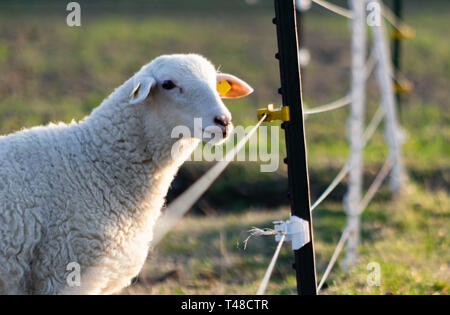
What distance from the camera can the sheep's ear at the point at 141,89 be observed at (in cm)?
294

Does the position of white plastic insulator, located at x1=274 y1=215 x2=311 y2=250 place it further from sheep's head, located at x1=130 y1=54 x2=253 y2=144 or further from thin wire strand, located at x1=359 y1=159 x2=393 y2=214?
thin wire strand, located at x1=359 y1=159 x2=393 y2=214

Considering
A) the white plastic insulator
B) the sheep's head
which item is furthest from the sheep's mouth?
the white plastic insulator

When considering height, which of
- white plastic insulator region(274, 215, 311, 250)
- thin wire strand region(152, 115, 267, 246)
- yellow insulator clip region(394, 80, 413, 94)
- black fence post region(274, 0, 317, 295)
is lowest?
thin wire strand region(152, 115, 267, 246)

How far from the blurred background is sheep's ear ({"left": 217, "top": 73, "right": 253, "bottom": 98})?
4.18 feet

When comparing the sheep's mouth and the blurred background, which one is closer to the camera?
the sheep's mouth

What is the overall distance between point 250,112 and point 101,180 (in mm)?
6367

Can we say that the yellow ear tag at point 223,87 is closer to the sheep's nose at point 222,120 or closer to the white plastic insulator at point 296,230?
the sheep's nose at point 222,120

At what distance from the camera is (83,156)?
3.11 meters

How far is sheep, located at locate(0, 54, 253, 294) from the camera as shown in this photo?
2.81 m

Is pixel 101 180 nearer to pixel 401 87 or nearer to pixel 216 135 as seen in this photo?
pixel 216 135

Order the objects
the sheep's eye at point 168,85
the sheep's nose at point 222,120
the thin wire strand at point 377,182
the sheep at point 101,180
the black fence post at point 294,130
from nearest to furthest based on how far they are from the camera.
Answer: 1. the black fence post at point 294,130
2. the sheep at point 101,180
3. the sheep's nose at point 222,120
4. the sheep's eye at point 168,85
5. the thin wire strand at point 377,182

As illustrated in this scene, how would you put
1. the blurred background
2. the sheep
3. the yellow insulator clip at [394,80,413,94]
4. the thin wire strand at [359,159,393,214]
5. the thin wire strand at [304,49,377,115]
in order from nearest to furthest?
the sheep
the thin wire strand at [304,49,377,115]
the blurred background
the thin wire strand at [359,159,393,214]
the yellow insulator clip at [394,80,413,94]

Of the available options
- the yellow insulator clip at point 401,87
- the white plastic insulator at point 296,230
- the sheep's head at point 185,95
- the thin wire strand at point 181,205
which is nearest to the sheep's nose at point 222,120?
the sheep's head at point 185,95
